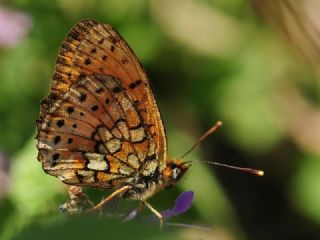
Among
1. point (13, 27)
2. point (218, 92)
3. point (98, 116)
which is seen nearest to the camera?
point (98, 116)

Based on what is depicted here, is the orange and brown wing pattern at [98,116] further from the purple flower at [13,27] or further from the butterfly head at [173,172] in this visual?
the purple flower at [13,27]

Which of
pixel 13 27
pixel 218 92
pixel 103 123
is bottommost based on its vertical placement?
pixel 218 92

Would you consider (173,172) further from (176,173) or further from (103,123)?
(103,123)

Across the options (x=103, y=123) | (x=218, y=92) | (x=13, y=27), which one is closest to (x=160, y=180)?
(x=103, y=123)

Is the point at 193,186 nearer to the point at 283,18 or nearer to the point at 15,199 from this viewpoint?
the point at 15,199

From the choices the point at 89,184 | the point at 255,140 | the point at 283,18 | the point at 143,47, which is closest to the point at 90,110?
the point at 89,184

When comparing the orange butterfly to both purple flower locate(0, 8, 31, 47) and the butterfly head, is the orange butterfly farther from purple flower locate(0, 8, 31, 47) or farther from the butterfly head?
purple flower locate(0, 8, 31, 47)

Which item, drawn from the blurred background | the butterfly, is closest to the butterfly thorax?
the butterfly
